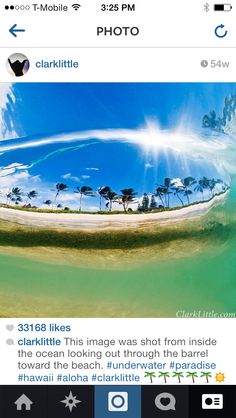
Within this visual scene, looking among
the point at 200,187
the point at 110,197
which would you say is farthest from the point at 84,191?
the point at 200,187

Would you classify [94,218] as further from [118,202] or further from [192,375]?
[192,375]

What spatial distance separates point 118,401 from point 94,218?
450 mm

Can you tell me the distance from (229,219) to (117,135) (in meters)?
0.35

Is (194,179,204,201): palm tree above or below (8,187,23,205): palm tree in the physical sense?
above

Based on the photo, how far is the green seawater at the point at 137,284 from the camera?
3.94ft

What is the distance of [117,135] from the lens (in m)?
1.18
